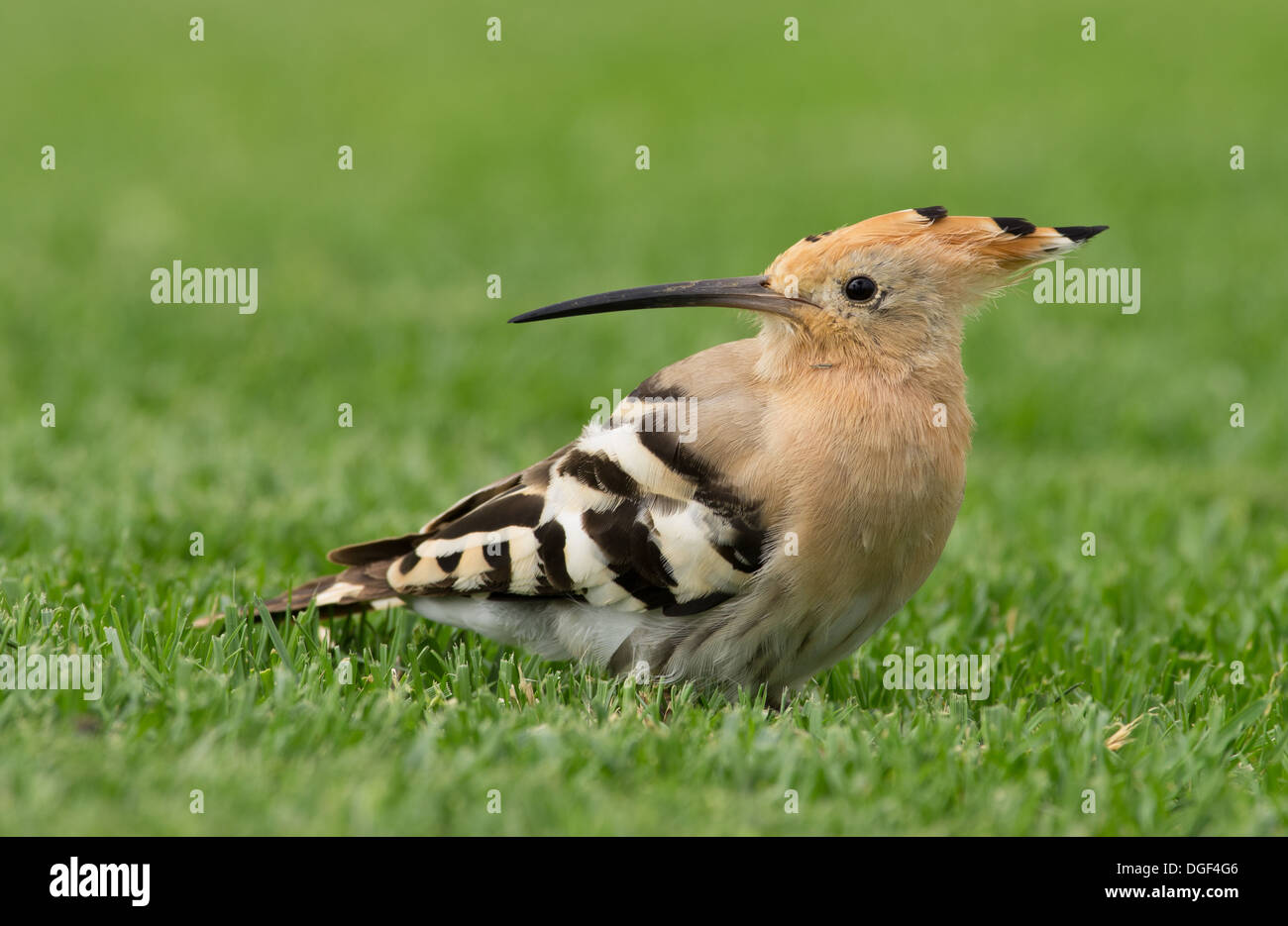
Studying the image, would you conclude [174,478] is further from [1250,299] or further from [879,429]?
[1250,299]

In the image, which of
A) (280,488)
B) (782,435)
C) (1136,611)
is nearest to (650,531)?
(782,435)

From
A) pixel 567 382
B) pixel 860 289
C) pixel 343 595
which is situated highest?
pixel 567 382

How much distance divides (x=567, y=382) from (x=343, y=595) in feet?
12.2

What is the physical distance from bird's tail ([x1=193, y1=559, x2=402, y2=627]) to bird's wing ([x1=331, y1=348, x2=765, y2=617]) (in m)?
0.09

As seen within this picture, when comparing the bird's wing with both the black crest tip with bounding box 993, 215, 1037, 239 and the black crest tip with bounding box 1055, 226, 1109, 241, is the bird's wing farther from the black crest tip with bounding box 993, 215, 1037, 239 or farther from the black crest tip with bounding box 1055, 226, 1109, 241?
the black crest tip with bounding box 1055, 226, 1109, 241

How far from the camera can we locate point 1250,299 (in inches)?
370

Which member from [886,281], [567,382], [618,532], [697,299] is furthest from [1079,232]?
[567,382]

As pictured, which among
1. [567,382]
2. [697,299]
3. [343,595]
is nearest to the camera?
[697,299]

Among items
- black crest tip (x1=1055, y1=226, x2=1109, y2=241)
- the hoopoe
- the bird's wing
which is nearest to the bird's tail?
the bird's wing

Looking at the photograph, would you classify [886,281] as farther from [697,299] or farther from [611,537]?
[611,537]

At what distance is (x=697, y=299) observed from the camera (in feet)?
12.7

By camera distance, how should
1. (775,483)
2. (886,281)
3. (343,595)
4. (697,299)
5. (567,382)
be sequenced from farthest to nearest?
1. (567,382)
2. (343,595)
3. (697,299)
4. (886,281)
5. (775,483)

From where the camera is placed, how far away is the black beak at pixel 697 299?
3.76 m

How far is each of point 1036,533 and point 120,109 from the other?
988 centimetres
